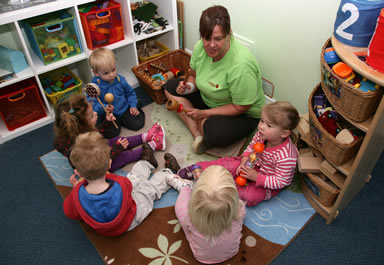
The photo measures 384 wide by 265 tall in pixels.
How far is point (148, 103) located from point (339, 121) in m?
1.60

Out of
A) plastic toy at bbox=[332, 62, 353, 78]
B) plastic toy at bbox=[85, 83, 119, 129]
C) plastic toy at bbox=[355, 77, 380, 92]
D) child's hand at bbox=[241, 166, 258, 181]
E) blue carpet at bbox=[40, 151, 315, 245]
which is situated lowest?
blue carpet at bbox=[40, 151, 315, 245]

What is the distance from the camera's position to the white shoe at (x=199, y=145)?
213 centimetres

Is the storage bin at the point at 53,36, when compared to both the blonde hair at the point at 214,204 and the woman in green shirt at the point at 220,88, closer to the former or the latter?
the woman in green shirt at the point at 220,88

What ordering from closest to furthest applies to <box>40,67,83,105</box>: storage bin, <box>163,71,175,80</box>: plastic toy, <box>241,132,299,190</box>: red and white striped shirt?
1. <box>241,132,299,190</box>: red and white striped shirt
2. <box>40,67,83,105</box>: storage bin
3. <box>163,71,175,80</box>: plastic toy

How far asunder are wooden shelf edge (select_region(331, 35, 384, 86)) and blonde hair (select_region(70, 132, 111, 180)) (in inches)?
44.8

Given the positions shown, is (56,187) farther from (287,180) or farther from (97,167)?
(287,180)

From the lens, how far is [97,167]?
142 centimetres

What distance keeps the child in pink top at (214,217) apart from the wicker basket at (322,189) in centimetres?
46

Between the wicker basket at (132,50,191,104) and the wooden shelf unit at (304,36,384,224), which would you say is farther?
the wicker basket at (132,50,191,104)

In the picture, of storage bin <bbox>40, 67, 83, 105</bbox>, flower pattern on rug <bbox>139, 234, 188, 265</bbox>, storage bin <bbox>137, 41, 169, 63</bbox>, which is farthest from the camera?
storage bin <bbox>137, 41, 169, 63</bbox>

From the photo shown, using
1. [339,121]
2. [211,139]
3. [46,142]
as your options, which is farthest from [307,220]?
[46,142]

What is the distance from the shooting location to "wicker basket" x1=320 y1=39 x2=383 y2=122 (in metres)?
1.23

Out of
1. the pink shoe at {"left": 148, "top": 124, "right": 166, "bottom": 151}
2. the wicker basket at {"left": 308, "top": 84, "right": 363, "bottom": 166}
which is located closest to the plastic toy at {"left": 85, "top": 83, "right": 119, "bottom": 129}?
the pink shoe at {"left": 148, "top": 124, "right": 166, "bottom": 151}

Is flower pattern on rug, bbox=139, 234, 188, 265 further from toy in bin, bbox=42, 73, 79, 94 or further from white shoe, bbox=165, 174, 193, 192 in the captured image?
toy in bin, bbox=42, 73, 79, 94
